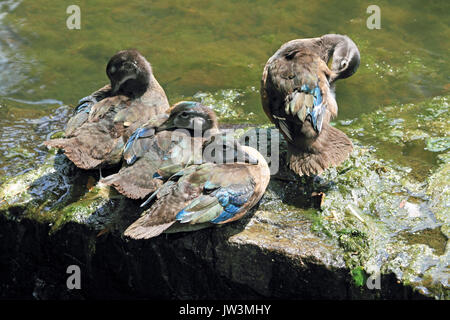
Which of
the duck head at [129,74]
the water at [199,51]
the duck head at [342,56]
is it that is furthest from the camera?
the water at [199,51]

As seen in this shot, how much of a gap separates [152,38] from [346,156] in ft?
17.8

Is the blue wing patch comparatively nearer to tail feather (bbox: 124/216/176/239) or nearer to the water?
tail feather (bbox: 124/216/176/239)

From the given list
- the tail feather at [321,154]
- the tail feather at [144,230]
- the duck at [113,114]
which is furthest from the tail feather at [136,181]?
the tail feather at [321,154]

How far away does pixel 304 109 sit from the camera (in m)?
4.71

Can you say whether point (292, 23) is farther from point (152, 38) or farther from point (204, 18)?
point (152, 38)

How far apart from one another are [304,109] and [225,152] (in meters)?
0.87

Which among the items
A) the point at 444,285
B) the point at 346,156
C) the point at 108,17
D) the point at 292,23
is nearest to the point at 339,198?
the point at 346,156

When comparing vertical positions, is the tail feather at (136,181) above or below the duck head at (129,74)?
below

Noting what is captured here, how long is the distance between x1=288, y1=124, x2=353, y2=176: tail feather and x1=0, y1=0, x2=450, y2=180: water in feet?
6.43

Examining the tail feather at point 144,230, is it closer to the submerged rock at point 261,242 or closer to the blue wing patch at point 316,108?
the submerged rock at point 261,242

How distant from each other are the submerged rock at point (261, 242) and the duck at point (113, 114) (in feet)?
0.89

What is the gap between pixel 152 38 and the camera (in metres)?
9.12

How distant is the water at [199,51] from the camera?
7.29m

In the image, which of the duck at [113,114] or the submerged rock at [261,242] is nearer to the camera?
the submerged rock at [261,242]
